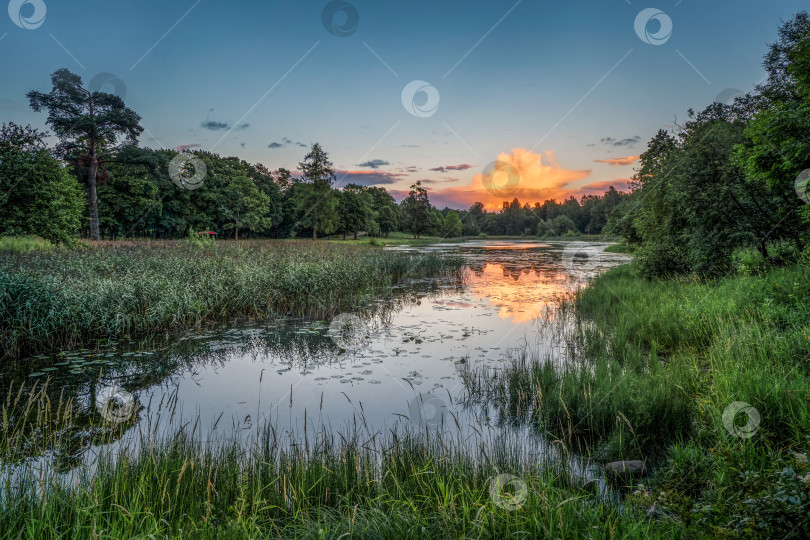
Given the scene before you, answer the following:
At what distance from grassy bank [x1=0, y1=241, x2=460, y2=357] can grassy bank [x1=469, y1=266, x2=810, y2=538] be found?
8365 mm

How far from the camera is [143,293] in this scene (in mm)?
10688

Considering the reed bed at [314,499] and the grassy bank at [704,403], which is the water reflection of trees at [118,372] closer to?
the reed bed at [314,499]

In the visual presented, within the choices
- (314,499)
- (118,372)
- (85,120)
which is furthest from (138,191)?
(314,499)

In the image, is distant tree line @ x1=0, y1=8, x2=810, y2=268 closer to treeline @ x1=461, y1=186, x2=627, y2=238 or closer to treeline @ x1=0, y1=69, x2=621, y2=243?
treeline @ x1=0, y1=69, x2=621, y2=243

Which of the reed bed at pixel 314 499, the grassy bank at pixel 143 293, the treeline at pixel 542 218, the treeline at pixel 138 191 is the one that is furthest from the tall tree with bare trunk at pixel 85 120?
the treeline at pixel 542 218

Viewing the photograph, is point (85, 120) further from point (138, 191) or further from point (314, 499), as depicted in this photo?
point (314, 499)

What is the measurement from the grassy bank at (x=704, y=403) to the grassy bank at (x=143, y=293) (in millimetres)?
8365

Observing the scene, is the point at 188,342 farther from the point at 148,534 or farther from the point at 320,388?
the point at 148,534

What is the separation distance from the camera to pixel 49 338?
344 inches

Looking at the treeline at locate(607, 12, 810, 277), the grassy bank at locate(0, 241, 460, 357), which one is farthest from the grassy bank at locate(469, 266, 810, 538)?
the grassy bank at locate(0, 241, 460, 357)

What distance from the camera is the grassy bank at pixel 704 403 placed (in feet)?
8.16

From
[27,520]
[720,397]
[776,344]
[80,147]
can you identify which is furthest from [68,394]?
[80,147]

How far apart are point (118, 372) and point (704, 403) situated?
30.9 feet

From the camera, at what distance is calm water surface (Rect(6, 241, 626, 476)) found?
5672 mm
